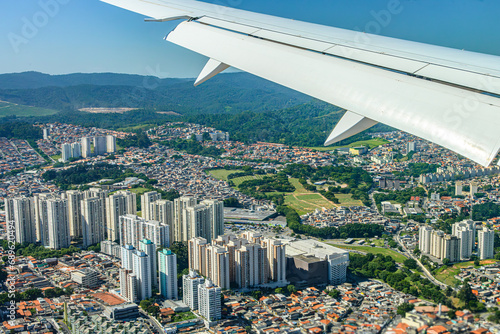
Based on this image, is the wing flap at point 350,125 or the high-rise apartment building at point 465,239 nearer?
the wing flap at point 350,125

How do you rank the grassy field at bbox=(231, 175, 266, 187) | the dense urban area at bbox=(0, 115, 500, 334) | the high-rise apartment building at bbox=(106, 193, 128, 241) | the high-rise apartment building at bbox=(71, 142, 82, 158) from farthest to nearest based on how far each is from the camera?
1. the high-rise apartment building at bbox=(71, 142, 82, 158)
2. the grassy field at bbox=(231, 175, 266, 187)
3. the high-rise apartment building at bbox=(106, 193, 128, 241)
4. the dense urban area at bbox=(0, 115, 500, 334)

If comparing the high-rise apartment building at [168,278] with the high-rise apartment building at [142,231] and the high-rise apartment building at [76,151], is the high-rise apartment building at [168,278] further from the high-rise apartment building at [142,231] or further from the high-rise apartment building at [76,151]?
the high-rise apartment building at [76,151]

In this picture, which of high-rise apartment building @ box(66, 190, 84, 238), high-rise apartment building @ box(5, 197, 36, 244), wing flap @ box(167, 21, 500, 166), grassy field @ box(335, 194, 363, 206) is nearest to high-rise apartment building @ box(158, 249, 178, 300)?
high-rise apartment building @ box(66, 190, 84, 238)

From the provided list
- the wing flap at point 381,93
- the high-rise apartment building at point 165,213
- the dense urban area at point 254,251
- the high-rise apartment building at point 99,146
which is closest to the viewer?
the wing flap at point 381,93

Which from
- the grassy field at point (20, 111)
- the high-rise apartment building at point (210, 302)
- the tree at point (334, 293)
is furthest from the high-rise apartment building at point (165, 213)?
the grassy field at point (20, 111)

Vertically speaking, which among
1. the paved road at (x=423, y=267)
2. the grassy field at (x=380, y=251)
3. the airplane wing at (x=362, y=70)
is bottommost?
the grassy field at (x=380, y=251)

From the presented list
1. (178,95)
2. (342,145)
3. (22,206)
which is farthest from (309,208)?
(178,95)

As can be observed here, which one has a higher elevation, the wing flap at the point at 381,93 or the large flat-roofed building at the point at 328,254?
the wing flap at the point at 381,93

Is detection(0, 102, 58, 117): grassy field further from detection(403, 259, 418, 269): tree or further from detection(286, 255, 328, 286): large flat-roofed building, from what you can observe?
detection(403, 259, 418, 269): tree

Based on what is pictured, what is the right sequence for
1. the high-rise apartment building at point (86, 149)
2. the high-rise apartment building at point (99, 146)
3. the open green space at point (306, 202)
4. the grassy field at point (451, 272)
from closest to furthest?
the grassy field at point (451, 272), the open green space at point (306, 202), the high-rise apartment building at point (86, 149), the high-rise apartment building at point (99, 146)

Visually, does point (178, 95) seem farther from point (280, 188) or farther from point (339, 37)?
point (339, 37)
